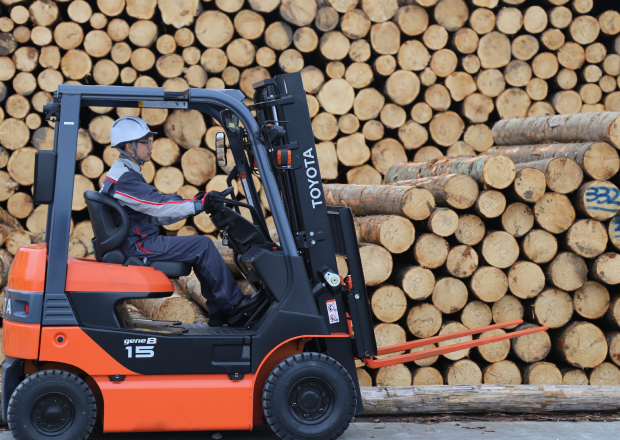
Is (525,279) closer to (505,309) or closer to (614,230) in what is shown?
(505,309)

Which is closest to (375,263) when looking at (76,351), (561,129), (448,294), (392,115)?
(448,294)

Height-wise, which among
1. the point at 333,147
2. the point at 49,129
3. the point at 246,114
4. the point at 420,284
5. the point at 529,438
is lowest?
the point at 529,438

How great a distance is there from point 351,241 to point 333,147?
177 inches

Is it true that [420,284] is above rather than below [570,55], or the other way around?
below

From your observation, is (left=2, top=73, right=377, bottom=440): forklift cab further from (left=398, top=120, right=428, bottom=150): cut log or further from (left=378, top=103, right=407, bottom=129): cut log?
(left=398, top=120, right=428, bottom=150): cut log

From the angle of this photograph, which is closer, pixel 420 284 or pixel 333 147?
pixel 420 284

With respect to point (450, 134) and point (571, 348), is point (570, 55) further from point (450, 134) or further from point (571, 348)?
point (571, 348)

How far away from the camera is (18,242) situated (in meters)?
7.76

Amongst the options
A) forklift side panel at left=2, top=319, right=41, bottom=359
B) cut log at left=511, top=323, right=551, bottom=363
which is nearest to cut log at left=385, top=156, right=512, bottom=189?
cut log at left=511, top=323, right=551, bottom=363

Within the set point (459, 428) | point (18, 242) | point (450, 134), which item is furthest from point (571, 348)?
point (18, 242)

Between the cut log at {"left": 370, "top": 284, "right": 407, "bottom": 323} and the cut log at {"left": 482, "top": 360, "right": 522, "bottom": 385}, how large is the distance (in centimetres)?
104

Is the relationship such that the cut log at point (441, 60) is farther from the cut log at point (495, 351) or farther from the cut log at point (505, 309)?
the cut log at point (495, 351)

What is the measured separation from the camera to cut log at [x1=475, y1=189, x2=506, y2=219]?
19.2ft

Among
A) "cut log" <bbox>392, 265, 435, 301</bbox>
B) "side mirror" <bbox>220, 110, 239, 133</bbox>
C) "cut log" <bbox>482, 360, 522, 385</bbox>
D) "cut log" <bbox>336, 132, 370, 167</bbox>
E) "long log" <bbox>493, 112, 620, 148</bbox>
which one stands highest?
"cut log" <bbox>336, 132, 370, 167</bbox>
